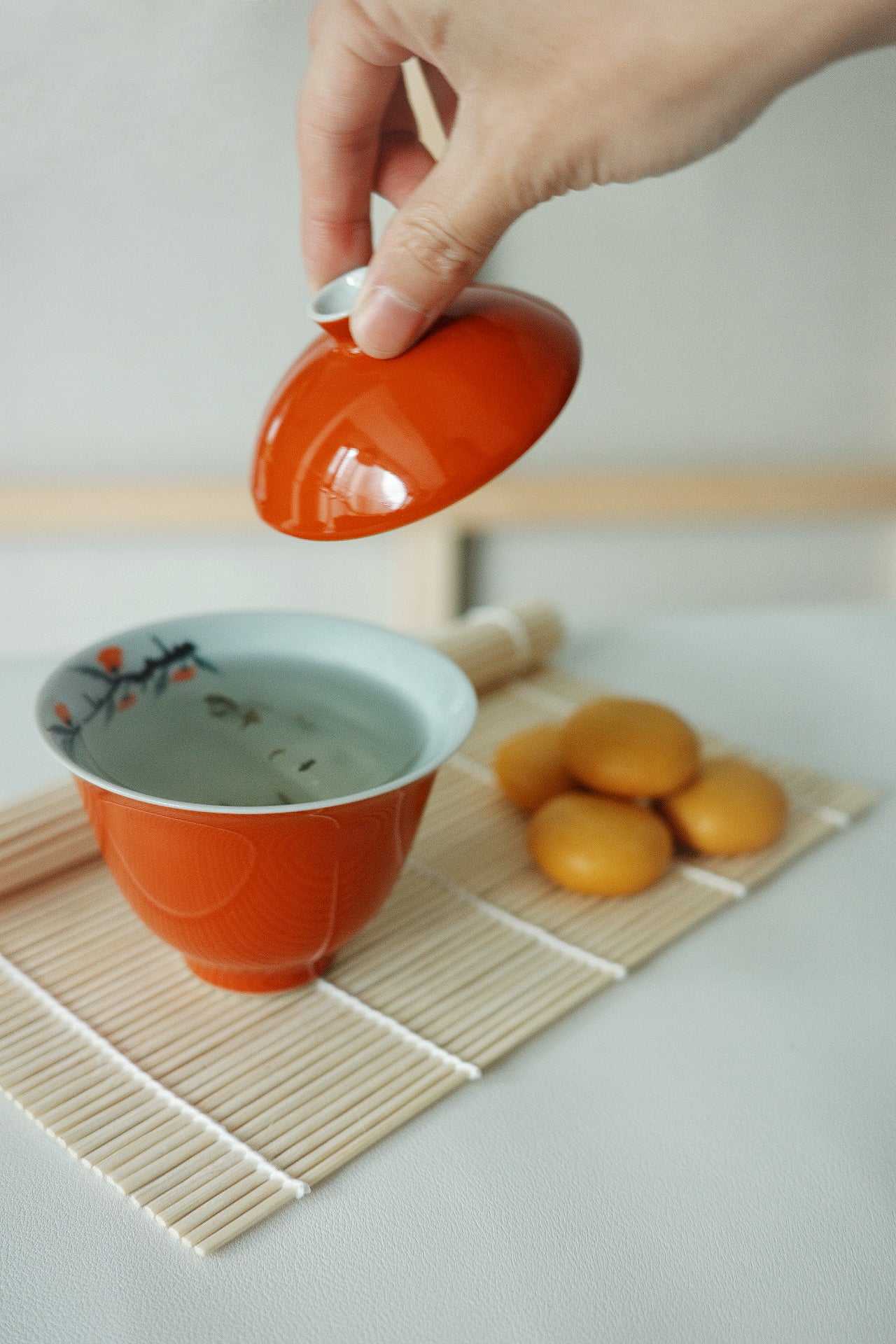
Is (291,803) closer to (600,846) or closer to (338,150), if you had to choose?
(600,846)

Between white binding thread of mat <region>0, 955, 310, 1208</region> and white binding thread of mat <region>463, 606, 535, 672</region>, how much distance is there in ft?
1.17

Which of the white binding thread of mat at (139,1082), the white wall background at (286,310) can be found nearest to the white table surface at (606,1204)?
the white binding thread of mat at (139,1082)

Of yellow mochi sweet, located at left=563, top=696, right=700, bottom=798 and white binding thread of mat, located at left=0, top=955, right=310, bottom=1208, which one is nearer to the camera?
white binding thread of mat, located at left=0, top=955, right=310, bottom=1208

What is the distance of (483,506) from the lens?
104 centimetres

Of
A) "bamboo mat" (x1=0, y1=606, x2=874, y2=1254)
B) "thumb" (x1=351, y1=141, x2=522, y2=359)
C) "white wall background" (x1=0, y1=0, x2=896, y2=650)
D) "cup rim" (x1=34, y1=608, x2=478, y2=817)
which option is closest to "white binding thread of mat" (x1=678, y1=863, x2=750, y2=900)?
"bamboo mat" (x1=0, y1=606, x2=874, y2=1254)

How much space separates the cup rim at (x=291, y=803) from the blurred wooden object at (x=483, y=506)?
0.53 m

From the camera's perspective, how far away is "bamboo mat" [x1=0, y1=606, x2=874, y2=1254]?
360mm

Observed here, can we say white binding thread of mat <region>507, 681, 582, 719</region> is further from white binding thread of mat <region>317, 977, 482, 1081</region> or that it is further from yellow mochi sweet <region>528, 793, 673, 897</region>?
white binding thread of mat <region>317, 977, 482, 1081</region>

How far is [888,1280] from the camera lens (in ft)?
1.07

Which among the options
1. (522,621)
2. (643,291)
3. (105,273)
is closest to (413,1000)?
(522,621)

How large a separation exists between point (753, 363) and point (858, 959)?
0.76 meters

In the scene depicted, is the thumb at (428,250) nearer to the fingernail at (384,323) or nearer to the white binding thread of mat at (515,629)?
the fingernail at (384,323)

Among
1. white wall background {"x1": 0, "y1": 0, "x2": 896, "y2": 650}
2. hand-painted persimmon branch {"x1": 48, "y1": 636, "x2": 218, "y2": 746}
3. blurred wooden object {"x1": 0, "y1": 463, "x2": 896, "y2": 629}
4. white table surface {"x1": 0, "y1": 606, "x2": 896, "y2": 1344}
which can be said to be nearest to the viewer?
white table surface {"x1": 0, "y1": 606, "x2": 896, "y2": 1344}

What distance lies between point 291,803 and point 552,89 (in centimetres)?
25
